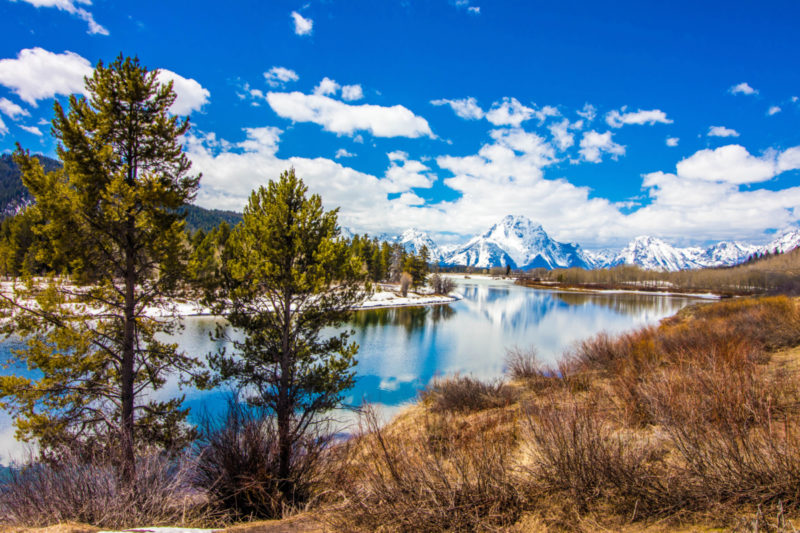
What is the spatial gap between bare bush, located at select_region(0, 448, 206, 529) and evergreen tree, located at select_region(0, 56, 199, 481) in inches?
131

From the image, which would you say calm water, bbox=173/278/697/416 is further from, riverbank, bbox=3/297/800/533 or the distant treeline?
the distant treeline

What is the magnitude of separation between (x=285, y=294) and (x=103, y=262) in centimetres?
485

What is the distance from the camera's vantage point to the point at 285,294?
1096cm

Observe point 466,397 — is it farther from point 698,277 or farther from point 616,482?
point 698,277

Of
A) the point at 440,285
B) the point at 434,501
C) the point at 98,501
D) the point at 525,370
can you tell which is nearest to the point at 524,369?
the point at 525,370

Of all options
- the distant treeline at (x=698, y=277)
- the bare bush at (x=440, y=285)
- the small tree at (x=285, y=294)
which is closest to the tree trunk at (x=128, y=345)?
the small tree at (x=285, y=294)

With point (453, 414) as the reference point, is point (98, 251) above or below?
above

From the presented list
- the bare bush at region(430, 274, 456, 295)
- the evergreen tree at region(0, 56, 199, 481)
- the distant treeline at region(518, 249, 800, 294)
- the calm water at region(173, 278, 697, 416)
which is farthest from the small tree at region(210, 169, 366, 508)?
the distant treeline at region(518, 249, 800, 294)

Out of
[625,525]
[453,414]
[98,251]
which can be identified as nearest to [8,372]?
[98,251]

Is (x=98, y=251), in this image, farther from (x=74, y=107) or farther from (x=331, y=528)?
(x=331, y=528)

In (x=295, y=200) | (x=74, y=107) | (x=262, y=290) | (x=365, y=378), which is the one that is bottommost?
(x=365, y=378)

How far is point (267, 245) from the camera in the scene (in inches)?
424

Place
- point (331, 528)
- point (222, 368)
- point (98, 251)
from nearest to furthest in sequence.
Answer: point (331, 528) < point (98, 251) < point (222, 368)

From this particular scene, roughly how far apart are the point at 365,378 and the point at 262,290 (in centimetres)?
1029
